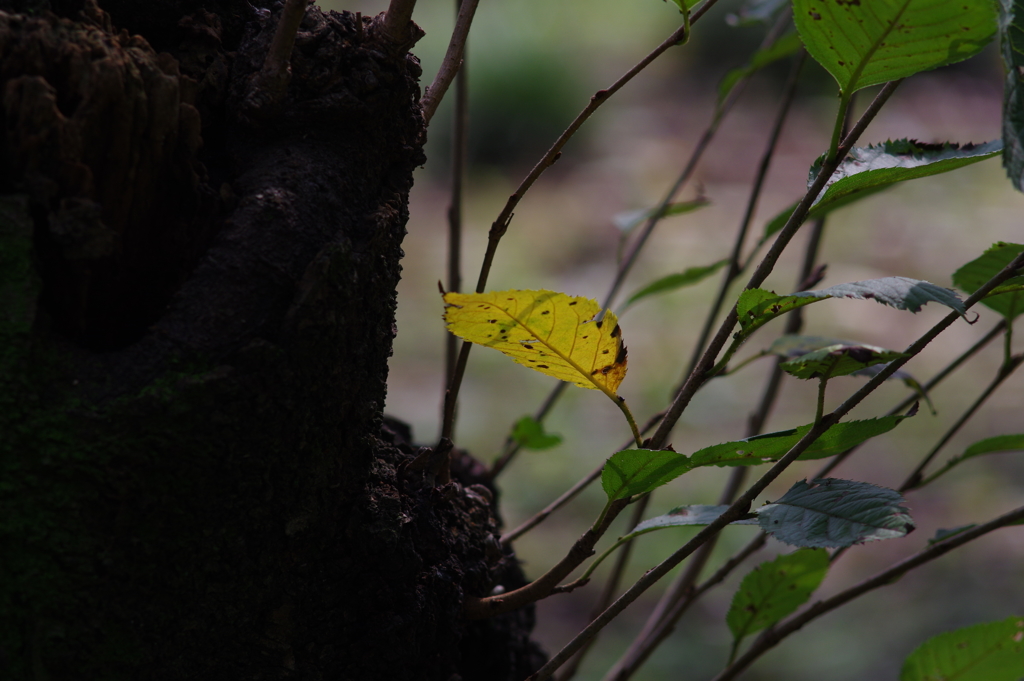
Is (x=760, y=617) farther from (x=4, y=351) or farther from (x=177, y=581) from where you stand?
(x=4, y=351)

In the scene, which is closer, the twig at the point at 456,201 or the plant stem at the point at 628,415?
the plant stem at the point at 628,415

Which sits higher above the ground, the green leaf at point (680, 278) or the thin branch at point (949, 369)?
the green leaf at point (680, 278)

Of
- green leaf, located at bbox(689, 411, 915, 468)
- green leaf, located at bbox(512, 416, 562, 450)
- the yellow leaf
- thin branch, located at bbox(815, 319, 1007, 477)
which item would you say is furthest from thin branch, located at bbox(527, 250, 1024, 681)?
green leaf, located at bbox(512, 416, 562, 450)

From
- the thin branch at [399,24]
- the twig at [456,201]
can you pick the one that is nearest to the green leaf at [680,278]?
the twig at [456,201]

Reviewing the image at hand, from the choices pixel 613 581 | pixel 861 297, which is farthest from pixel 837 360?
pixel 613 581

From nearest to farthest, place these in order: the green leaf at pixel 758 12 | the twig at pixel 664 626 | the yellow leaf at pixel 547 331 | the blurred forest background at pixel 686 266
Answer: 1. the yellow leaf at pixel 547 331
2. the twig at pixel 664 626
3. the green leaf at pixel 758 12
4. the blurred forest background at pixel 686 266

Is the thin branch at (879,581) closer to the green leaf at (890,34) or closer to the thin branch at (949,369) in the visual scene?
the thin branch at (949,369)

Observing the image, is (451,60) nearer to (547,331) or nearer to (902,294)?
(547,331)

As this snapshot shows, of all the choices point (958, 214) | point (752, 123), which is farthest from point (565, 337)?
point (752, 123)

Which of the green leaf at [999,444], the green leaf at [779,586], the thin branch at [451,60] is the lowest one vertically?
the green leaf at [779,586]
